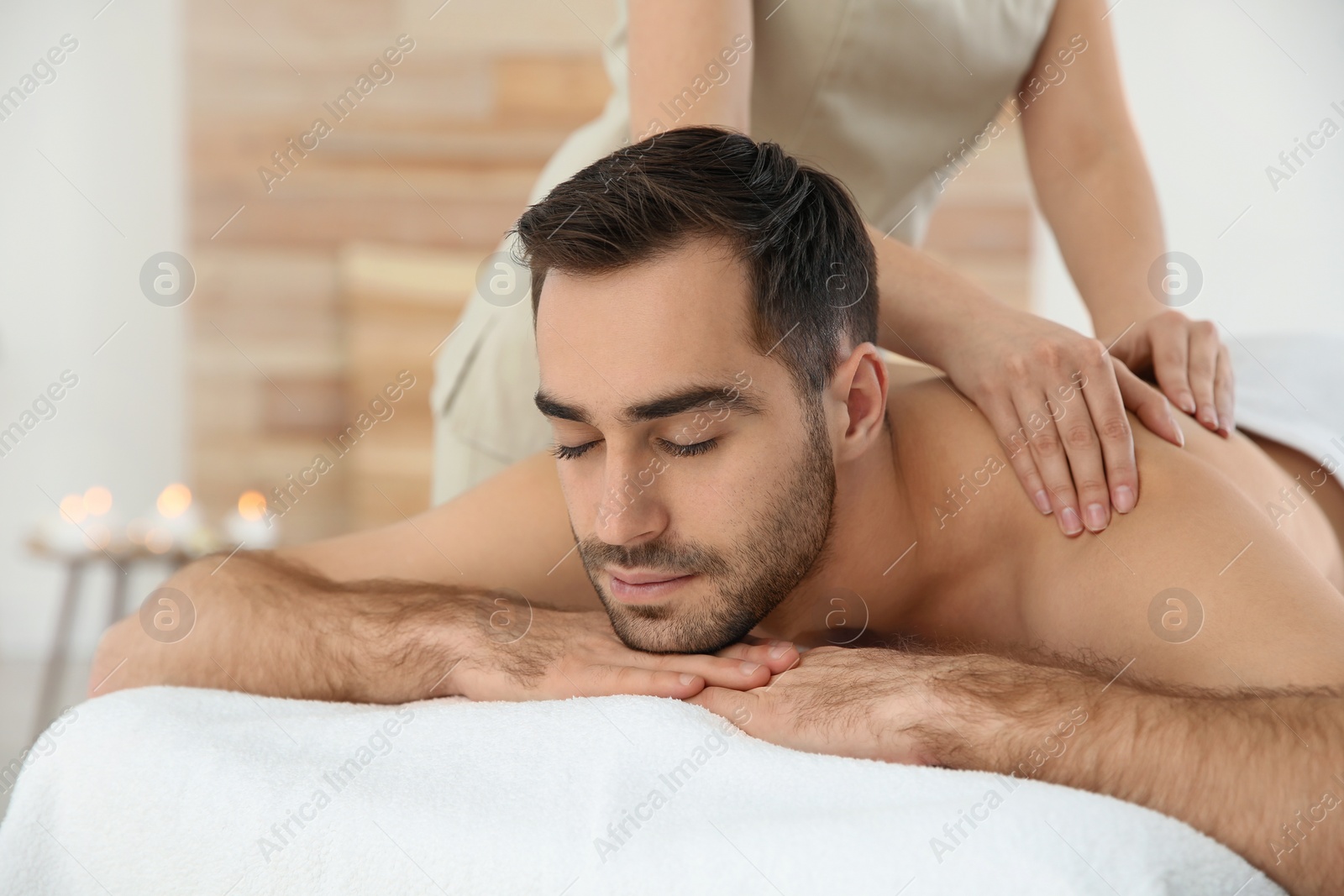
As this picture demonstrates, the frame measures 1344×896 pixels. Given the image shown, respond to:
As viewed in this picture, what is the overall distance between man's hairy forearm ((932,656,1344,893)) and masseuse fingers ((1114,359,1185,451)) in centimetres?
39

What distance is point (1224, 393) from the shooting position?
50.8 inches

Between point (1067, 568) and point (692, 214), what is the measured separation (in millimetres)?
490

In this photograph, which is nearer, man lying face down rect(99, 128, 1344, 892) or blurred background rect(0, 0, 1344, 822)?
man lying face down rect(99, 128, 1344, 892)

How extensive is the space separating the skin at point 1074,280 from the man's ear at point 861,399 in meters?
0.10

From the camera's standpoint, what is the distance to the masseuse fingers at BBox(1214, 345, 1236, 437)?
4.20ft

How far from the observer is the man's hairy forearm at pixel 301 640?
3.66ft

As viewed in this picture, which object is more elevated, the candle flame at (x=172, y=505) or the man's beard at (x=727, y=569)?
the man's beard at (x=727, y=569)

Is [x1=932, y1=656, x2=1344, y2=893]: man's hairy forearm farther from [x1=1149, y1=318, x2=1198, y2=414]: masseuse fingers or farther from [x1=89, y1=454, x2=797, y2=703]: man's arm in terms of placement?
[x1=1149, y1=318, x2=1198, y2=414]: masseuse fingers

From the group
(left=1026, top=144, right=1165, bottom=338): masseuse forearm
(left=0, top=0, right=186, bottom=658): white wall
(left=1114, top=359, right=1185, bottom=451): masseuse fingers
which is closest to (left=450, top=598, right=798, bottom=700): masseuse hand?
(left=1114, top=359, right=1185, bottom=451): masseuse fingers

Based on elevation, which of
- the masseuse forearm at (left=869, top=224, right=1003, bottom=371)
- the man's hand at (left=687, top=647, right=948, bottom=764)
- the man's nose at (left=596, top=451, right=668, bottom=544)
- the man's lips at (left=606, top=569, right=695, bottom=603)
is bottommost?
the man's hand at (left=687, top=647, right=948, bottom=764)

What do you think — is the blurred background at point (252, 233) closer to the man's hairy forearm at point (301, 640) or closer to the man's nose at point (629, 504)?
the man's hairy forearm at point (301, 640)

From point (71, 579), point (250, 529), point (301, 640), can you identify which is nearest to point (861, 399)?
point (301, 640)

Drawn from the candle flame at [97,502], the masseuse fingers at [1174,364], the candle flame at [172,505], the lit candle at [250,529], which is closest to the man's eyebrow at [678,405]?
the masseuse fingers at [1174,364]

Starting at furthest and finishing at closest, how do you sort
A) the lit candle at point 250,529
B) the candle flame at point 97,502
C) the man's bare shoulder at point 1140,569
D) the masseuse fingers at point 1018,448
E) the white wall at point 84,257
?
the white wall at point 84,257 < the candle flame at point 97,502 < the lit candle at point 250,529 < the masseuse fingers at point 1018,448 < the man's bare shoulder at point 1140,569
